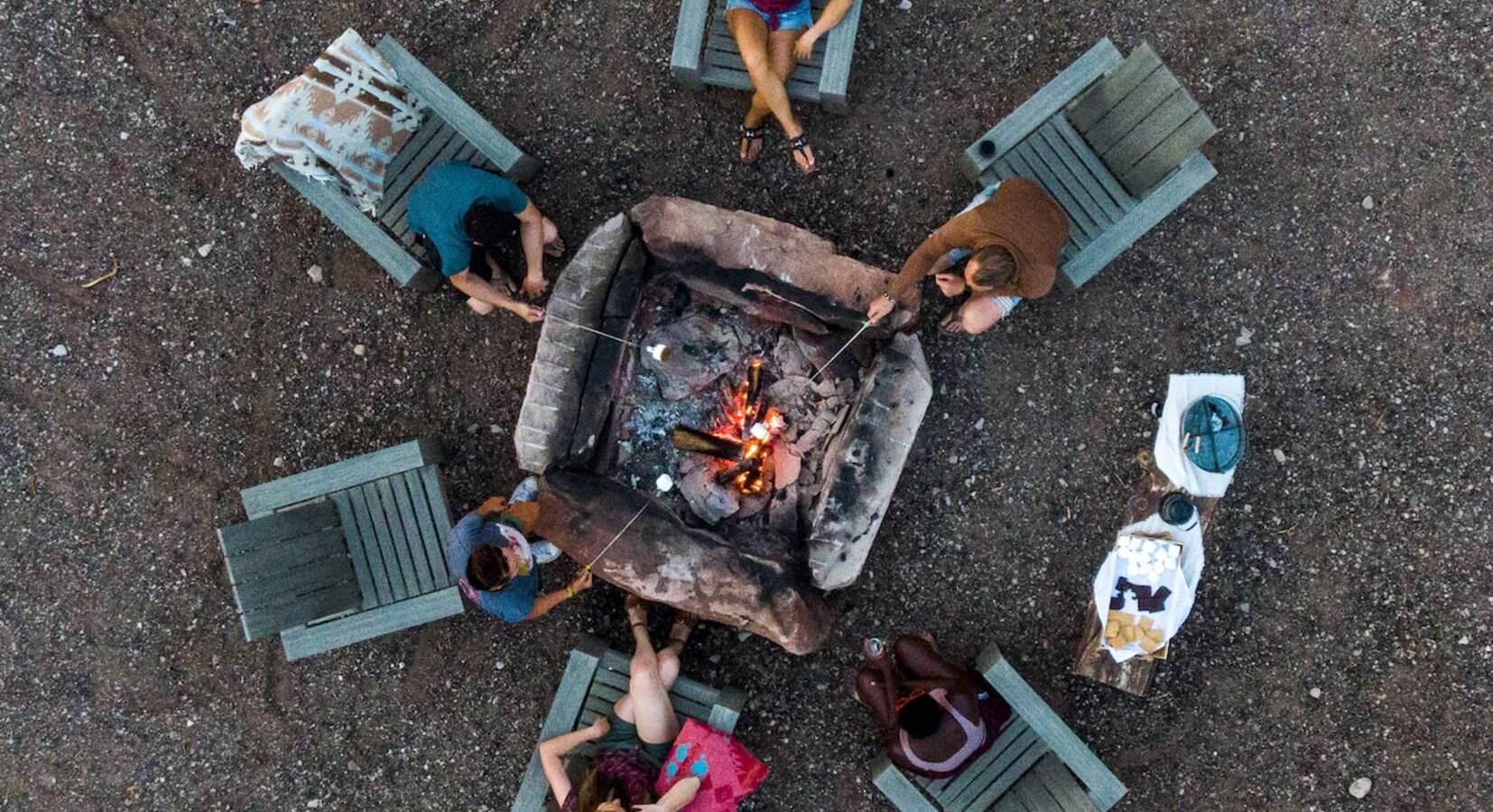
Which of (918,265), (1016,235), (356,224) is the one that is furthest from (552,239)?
(1016,235)

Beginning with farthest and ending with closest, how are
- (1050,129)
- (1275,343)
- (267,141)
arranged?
(1275,343) → (1050,129) → (267,141)

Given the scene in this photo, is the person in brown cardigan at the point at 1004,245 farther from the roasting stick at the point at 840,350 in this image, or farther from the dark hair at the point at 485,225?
the dark hair at the point at 485,225

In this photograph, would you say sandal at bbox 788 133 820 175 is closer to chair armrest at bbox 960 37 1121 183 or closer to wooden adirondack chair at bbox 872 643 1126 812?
chair armrest at bbox 960 37 1121 183

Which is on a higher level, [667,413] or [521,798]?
[667,413]

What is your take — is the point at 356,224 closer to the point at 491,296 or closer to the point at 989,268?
the point at 491,296

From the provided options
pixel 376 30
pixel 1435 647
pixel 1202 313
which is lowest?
pixel 1435 647

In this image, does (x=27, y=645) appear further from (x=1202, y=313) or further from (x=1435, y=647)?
(x=1435, y=647)

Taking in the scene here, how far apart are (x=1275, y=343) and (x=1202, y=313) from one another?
42cm

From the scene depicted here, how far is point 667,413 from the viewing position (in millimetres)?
4484

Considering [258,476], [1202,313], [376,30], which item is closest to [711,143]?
[376,30]

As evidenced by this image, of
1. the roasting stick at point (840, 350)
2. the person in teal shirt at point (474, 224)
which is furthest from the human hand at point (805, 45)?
the person in teal shirt at point (474, 224)

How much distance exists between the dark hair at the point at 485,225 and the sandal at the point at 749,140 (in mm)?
1436

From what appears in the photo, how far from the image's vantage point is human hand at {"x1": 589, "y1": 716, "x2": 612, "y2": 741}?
4.27 meters

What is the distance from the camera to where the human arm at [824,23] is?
4.20m
